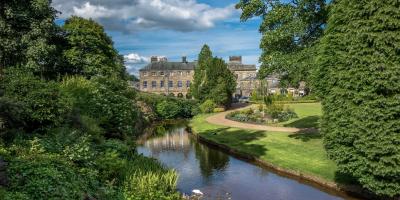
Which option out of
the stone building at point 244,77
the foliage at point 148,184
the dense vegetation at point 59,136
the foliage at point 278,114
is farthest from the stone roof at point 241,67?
the foliage at point 148,184

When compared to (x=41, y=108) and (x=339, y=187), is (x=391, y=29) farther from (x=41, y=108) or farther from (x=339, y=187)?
(x=41, y=108)

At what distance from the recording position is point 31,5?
1195 inches

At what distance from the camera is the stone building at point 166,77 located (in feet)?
371

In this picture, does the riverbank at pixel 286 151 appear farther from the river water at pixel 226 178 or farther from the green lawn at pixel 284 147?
the river water at pixel 226 178

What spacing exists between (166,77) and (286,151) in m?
87.2

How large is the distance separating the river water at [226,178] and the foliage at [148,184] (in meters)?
2.79

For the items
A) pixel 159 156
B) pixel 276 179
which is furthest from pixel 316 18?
pixel 159 156

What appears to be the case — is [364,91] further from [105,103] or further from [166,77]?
[166,77]

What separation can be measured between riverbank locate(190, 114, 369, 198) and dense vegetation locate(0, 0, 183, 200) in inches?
330

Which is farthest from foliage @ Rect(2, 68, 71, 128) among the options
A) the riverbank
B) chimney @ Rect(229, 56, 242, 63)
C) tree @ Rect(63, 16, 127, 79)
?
chimney @ Rect(229, 56, 242, 63)

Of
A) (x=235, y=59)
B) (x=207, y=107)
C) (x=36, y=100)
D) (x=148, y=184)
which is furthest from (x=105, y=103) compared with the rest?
(x=235, y=59)

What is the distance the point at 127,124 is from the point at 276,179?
9.47 metres

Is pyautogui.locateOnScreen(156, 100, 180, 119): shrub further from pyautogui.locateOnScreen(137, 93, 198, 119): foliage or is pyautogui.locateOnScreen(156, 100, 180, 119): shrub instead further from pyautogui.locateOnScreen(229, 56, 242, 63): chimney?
pyautogui.locateOnScreen(229, 56, 242, 63): chimney

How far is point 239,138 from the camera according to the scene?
34.8 m
